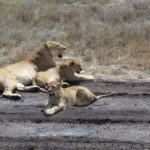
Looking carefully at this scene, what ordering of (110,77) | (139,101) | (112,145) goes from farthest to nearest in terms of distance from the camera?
(110,77)
(139,101)
(112,145)

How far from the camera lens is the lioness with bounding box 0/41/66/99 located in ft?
42.6

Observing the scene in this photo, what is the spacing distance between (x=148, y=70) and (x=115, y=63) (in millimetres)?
973

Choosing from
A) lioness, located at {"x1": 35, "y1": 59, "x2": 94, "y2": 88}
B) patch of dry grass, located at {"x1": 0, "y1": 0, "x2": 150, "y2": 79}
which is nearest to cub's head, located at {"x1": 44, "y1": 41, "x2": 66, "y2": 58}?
lioness, located at {"x1": 35, "y1": 59, "x2": 94, "y2": 88}

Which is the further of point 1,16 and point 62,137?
point 1,16

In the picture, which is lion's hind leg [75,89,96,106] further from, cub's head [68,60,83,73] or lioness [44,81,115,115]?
cub's head [68,60,83,73]

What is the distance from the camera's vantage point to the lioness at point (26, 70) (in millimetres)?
12970

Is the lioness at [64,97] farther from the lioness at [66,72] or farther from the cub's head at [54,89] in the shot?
the lioness at [66,72]

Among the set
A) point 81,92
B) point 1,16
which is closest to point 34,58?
point 81,92

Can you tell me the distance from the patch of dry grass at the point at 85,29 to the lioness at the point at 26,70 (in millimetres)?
1224

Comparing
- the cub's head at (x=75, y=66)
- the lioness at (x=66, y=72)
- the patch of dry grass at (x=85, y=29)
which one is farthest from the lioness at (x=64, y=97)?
the patch of dry grass at (x=85, y=29)

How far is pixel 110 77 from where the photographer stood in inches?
562

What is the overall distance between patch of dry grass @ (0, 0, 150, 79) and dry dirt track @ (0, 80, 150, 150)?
300 centimetres

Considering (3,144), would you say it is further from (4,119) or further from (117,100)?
(117,100)

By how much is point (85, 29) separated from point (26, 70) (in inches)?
217
